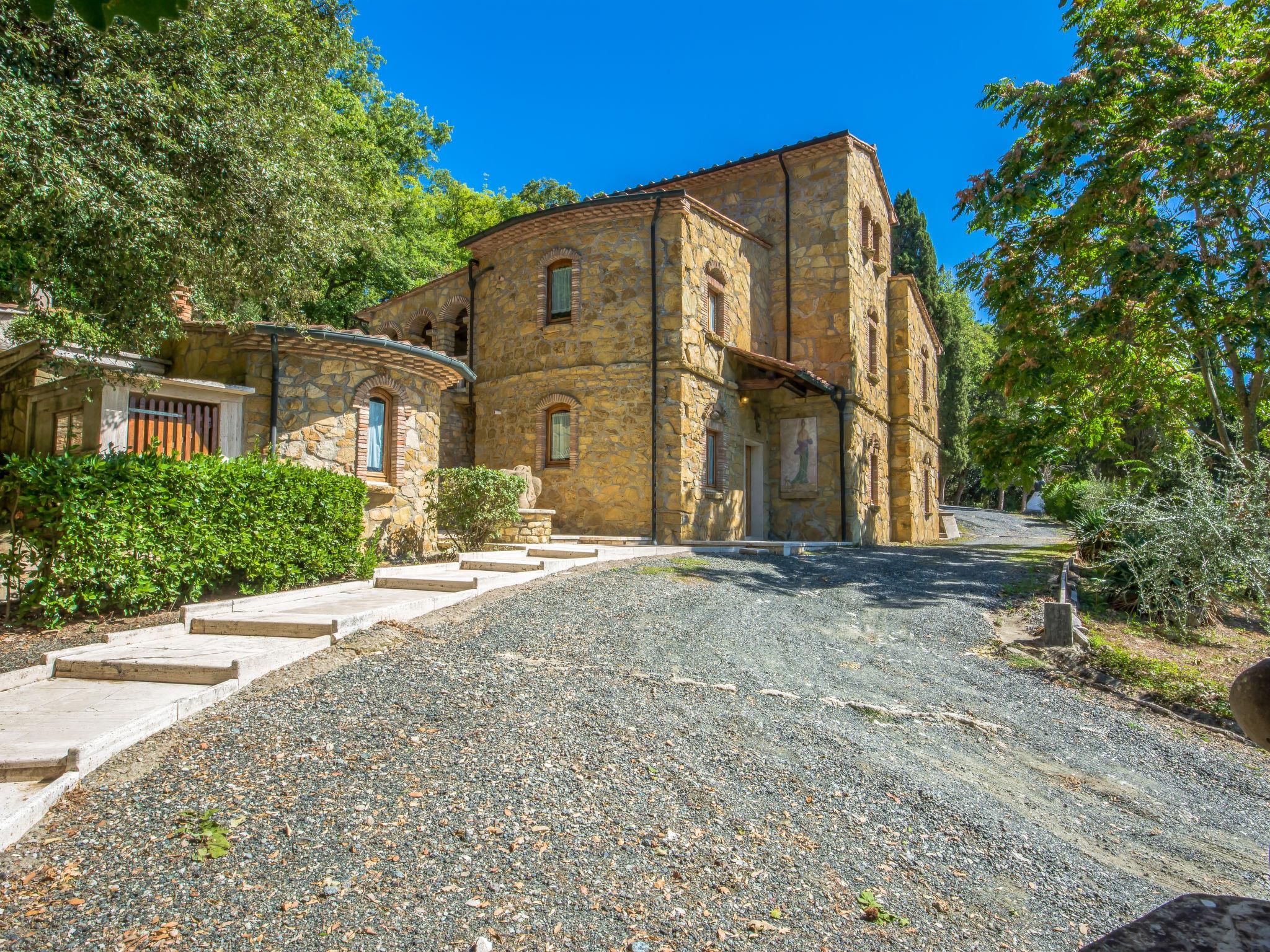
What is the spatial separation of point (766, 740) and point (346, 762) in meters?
2.33

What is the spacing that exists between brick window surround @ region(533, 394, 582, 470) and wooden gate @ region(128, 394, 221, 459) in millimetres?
6248

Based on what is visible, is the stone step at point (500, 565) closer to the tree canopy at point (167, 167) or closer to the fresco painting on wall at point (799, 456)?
the tree canopy at point (167, 167)

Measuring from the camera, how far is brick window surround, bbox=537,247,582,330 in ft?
46.4

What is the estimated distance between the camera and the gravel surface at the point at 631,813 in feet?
8.18

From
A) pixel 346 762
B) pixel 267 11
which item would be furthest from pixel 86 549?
pixel 267 11

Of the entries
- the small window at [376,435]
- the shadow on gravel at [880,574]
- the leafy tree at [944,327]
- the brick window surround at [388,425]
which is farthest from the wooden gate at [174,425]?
the leafy tree at [944,327]

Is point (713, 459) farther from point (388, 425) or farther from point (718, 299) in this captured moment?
point (388, 425)

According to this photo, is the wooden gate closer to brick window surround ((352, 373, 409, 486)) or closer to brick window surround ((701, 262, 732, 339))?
brick window surround ((352, 373, 409, 486))

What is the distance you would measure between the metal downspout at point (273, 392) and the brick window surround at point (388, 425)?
1.18m

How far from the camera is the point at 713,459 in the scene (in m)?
14.5

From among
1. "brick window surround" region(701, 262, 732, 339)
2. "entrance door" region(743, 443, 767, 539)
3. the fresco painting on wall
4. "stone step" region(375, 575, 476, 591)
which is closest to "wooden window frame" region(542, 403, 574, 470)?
"brick window surround" region(701, 262, 732, 339)

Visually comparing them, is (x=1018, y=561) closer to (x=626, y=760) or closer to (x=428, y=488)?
(x=428, y=488)

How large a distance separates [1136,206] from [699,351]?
24.0 feet

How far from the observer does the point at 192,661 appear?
15.3 feet
